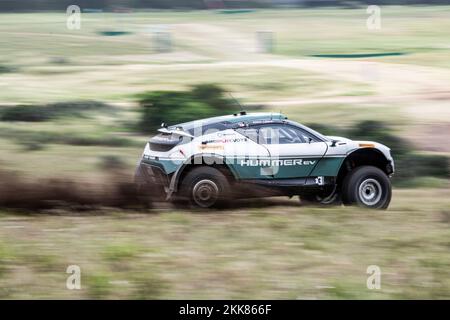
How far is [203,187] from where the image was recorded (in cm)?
1130

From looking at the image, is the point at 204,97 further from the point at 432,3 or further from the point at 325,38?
the point at 432,3

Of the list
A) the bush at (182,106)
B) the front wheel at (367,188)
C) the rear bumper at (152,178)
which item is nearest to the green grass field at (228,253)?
the front wheel at (367,188)

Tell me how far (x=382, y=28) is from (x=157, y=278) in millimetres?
38553

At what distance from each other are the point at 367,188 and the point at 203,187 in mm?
2365

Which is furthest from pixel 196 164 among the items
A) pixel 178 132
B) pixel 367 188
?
pixel 367 188

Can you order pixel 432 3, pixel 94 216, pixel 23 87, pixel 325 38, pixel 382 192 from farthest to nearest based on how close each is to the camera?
1. pixel 432 3
2. pixel 325 38
3. pixel 23 87
4. pixel 382 192
5. pixel 94 216

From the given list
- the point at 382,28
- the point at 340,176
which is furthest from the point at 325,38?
the point at 340,176

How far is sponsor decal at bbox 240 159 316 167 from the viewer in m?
11.6

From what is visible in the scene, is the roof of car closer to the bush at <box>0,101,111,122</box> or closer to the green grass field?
the green grass field

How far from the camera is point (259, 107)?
94.1ft

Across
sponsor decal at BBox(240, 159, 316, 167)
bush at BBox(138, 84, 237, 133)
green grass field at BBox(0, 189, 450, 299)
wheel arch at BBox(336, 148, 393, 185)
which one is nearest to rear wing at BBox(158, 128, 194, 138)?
sponsor decal at BBox(240, 159, 316, 167)

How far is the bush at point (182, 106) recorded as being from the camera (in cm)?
2539

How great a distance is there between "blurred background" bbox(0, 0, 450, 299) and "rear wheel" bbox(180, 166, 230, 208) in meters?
0.27

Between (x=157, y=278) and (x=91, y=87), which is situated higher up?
(x=91, y=87)
